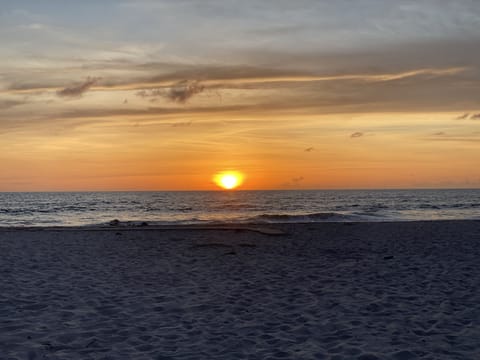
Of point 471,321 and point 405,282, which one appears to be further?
point 405,282

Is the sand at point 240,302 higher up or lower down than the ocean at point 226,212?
higher up

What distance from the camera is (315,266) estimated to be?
13875 millimetres

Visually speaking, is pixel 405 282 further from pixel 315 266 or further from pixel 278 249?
pixel 278 249

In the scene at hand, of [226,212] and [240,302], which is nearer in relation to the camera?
[240,302]

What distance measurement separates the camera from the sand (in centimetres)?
691

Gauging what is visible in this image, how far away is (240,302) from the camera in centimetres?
954

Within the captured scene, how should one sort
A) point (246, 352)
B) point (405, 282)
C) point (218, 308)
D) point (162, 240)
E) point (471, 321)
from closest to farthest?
1. point (246, 352)
2. point (471, 321)
3. point (218, 308)
4. point (405, 282)
5. point (162, 240)

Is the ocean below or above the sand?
below

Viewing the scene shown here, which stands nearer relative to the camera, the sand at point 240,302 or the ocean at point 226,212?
the sand at point 240,302

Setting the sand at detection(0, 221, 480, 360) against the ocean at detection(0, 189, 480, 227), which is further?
the ocean at detection(0, 189, 480, 227)

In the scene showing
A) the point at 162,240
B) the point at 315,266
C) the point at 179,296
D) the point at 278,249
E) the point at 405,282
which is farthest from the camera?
the point at 162,240

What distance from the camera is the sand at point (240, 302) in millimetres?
6914

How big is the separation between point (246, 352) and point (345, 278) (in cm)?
577

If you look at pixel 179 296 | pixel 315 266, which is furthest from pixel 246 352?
pixel 315 266
